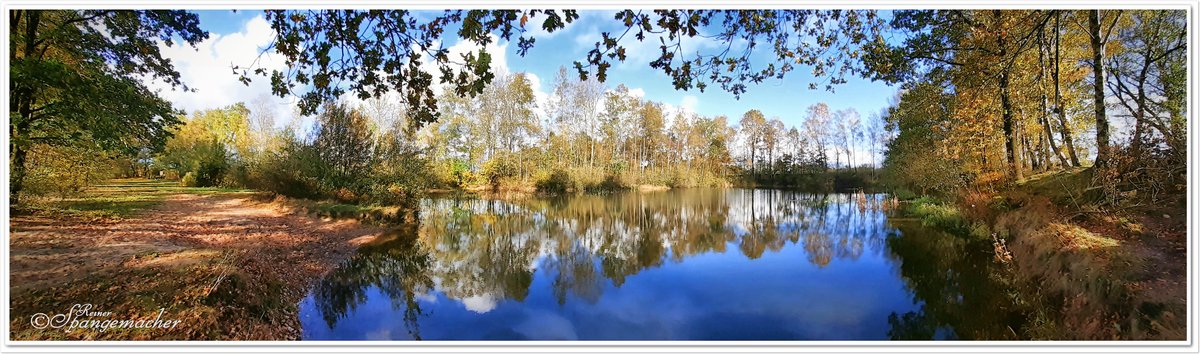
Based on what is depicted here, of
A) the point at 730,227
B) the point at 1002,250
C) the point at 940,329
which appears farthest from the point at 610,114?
the point at 940,329

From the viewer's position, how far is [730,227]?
371 inches

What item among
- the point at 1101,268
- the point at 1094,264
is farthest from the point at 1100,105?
the point at 1101,268

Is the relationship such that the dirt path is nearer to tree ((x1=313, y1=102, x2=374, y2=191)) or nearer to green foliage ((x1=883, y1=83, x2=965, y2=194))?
tree ((x1=313, y1=102, x2=374, y2=191))

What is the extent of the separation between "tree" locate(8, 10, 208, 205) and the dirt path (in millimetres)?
1077

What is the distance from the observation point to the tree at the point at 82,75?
363 cm

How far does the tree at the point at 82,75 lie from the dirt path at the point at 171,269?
1.08 metres

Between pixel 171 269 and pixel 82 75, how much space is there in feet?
8.16

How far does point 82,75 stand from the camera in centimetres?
435

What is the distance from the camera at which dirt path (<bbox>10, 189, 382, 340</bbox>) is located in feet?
9.74

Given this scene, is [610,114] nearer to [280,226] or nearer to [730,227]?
[730,227]

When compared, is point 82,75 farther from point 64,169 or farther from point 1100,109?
point 1100,109

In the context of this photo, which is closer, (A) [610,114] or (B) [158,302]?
(B) [158,302]

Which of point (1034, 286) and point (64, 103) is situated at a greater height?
point (64, 103)

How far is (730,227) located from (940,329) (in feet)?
19.2
